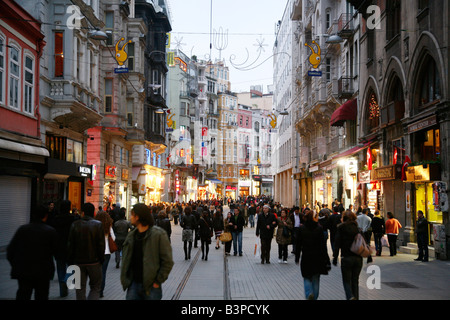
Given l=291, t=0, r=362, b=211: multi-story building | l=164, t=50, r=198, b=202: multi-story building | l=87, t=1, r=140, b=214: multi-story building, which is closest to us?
l=291, t=0, r=362, b=211: multi-story building

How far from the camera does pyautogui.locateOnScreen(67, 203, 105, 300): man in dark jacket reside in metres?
8.53

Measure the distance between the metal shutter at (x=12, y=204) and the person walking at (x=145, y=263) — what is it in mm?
12837

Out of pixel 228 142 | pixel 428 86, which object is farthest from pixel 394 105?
pixel 228 142

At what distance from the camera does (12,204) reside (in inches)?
736

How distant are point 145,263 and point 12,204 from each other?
13.9m

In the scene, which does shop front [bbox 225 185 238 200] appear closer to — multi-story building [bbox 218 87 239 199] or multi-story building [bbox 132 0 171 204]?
multi-story building [bbox 218 87 239 199]

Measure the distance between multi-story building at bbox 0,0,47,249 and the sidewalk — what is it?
7.81 ft

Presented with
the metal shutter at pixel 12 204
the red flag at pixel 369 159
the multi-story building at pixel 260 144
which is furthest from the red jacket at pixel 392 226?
the multi-story building at pixel 260 144

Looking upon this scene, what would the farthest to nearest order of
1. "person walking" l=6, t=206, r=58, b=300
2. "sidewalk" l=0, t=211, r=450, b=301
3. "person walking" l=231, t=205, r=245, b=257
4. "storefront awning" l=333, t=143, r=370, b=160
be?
"storefront awning" l=333, t=143, r=370, b=160 → "person walking" l=231, t=205, r=245, b=257 → "sidewalk" l=0, t=211, r=450, b=301 → "person walking" l=6, t=206, r=58, b=300

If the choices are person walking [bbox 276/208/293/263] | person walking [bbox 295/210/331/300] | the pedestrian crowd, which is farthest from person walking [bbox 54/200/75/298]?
person walking [bbox 276/208/293/263]

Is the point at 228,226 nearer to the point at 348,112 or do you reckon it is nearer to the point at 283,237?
the point at 283,237

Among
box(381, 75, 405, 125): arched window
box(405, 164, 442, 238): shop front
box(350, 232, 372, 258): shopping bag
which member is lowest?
box(350, 232, 372, 258): shopping bag

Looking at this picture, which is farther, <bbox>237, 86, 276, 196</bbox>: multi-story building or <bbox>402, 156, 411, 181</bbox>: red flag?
<bbox>237, 86, 276, 196</bbox>: multi-story building
